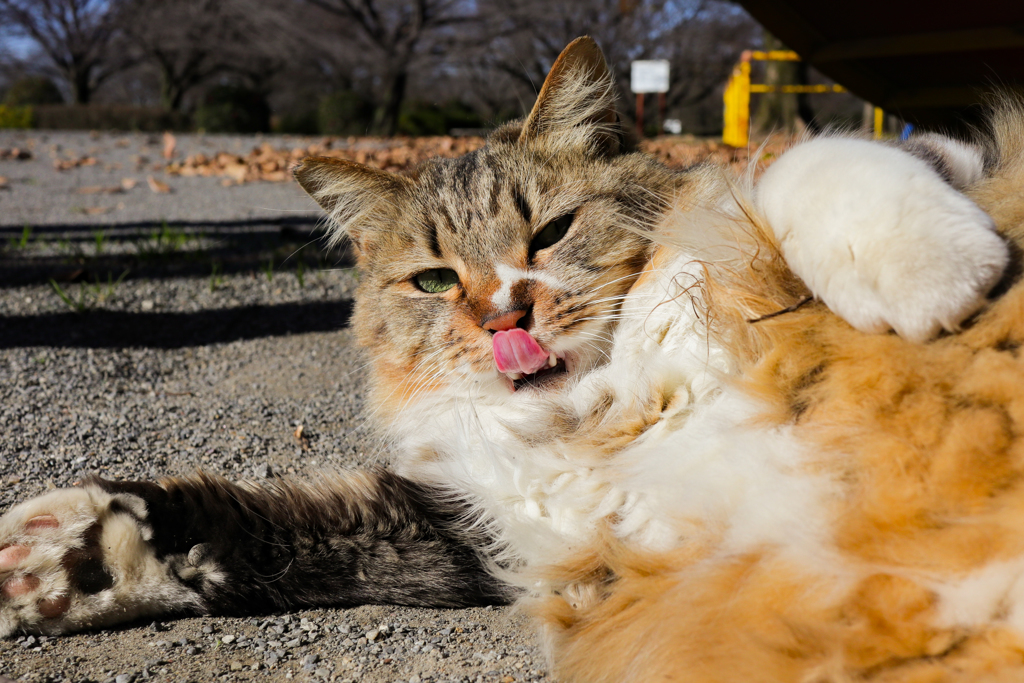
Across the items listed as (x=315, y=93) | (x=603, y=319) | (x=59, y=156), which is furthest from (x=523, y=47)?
(x=603, y=319)

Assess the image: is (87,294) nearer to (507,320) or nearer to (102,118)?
(507,320)

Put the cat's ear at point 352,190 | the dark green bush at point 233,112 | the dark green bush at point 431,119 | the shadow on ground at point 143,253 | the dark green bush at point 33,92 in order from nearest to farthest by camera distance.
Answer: the cat's ear at point 352,190
the shadow on ground at point 143,253
the dark green bush at point 431,119
the dark green bush at point 233,112
the dark green bush at point 33,92

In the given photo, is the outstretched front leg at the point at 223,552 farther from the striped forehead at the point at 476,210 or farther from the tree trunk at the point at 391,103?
the tree trunk at the point at 391,103

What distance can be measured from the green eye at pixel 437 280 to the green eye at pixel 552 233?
0.82 feet

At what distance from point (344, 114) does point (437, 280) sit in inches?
754

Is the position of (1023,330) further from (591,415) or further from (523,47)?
(523,47)

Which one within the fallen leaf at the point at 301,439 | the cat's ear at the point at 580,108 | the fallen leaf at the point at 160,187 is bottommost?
the fallen leaf at the point at 301,439


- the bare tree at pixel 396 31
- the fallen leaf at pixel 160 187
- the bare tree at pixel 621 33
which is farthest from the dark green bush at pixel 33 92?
the fallen leaf at pixel 160 187

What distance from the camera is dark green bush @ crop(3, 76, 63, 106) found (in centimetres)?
2239

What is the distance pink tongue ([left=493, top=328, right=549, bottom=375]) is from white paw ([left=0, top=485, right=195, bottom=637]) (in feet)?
2.65

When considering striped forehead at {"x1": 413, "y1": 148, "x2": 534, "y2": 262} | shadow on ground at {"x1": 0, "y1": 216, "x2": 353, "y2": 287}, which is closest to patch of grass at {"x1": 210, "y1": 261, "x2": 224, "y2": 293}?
shadow on ground at {"x1": 0, "y1": 216, "x2": 353, "y2": 287}

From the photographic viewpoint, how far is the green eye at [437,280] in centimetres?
201

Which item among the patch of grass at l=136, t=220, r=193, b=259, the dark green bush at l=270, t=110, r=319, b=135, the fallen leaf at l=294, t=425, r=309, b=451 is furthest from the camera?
the dark green bush at l=270, t=110, r=319, b=135

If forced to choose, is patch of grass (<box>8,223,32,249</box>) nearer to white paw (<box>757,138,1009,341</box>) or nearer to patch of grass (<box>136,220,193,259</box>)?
patch of grass (<box>136,220,193,259</box>)
